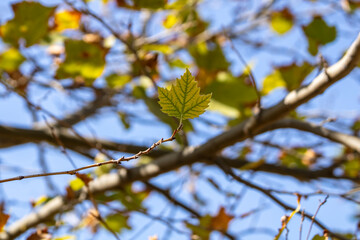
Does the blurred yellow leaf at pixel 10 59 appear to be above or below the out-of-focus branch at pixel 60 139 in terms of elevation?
above

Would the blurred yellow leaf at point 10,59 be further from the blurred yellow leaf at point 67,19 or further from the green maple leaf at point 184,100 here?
the green maple leaf at point 184,100

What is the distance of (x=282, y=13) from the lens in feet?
5.42

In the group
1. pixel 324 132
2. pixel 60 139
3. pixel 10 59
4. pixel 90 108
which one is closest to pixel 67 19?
pixel 10 59

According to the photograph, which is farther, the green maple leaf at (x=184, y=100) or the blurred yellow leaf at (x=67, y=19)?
the blurred yellow leaf at (x=67, y=19)

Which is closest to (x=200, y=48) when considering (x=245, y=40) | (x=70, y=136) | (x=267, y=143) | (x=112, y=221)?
(x=267, y=143)

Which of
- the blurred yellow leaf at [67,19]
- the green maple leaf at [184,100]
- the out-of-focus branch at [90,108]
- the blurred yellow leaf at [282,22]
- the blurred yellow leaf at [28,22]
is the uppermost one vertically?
the blurred yellow leaf at [282,22]

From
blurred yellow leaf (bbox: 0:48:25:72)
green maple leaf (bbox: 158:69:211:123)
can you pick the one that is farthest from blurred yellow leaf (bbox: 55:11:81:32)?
green maple leaf (bbox: 158:69:211:123)

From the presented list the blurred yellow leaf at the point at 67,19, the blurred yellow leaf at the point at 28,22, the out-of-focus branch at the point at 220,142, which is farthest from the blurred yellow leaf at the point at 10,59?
the out-of-focus branch at the point at 220,142

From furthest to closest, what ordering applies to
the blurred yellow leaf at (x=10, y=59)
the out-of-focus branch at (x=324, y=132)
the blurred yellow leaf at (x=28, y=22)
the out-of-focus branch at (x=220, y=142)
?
the blurred yellow leaf at (x=10, y=59)
the blurred yellow leaf at (x=28, y=22)
the out-of-focus branch at (x=324, y=132)
the out-of-focus branch at (x=220, y=142)

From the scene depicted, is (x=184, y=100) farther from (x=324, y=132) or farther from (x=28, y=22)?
(x=28, y=22)

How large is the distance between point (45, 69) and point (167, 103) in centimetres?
106

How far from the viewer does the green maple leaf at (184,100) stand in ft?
1.32

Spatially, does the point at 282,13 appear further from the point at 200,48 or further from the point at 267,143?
the point at 267,143

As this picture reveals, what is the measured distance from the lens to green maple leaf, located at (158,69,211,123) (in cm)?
40
